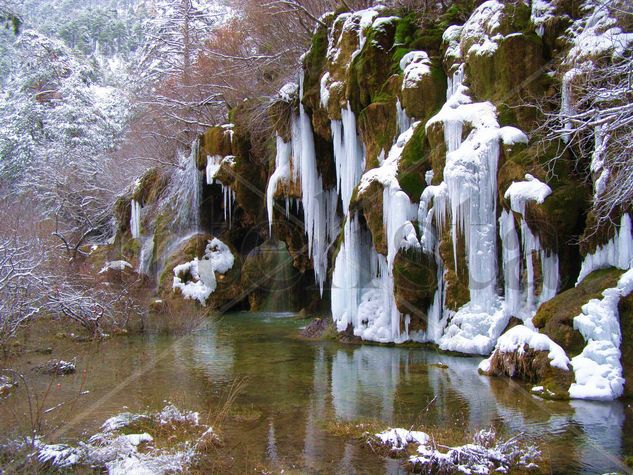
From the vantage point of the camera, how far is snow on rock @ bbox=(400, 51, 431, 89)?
13719 mm

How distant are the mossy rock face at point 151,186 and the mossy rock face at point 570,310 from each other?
62.5 ft

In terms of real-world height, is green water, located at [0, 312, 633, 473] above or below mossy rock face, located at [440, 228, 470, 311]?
below

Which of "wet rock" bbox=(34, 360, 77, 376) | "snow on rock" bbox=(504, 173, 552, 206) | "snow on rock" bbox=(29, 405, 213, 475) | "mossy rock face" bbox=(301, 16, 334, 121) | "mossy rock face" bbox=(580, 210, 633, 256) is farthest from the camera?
"mossy rock face" bbox=(301, 16, 334, 121)

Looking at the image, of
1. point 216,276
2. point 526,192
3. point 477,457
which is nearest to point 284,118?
point 216,276

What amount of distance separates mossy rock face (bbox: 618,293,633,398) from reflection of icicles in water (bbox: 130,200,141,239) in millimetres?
20667

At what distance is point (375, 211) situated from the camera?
1331 cm

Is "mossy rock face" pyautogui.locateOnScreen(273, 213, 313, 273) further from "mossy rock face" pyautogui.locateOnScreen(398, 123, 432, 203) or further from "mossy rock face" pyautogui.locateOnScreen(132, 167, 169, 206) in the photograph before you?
"mossy rock face" pyautogui.locateOnScreen(132, 167, 169, 206)

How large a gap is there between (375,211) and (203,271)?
9806mm

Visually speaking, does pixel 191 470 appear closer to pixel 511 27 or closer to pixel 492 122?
pixel 492 122

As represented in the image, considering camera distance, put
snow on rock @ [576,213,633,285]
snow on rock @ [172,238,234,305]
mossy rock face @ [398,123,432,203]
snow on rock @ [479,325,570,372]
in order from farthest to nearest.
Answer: snow on rock @ [172,238,234,305]
mossy rock face @ [398,123,432,203]
snow on rock @ [576,213,633,285]
snow on rock @ [479,325,570,372]

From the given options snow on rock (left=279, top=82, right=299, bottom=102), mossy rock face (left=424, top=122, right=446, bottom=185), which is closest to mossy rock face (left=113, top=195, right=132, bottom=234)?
snow on rock (left=279, top=82, right=299, bottom=102)

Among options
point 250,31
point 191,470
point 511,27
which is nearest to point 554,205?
point 511,27

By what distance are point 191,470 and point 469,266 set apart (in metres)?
7.30

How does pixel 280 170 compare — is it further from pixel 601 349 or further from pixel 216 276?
pixel 601 349
